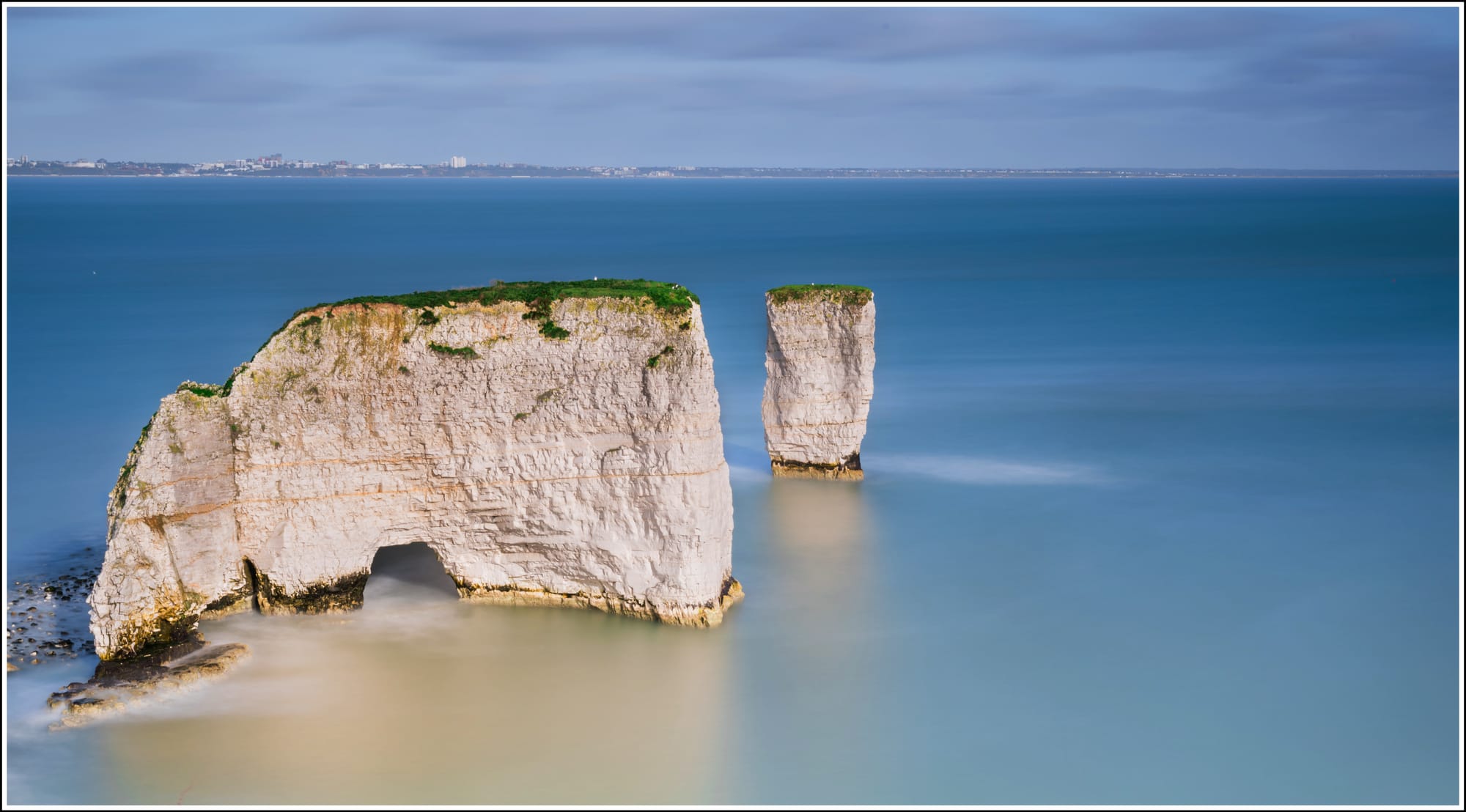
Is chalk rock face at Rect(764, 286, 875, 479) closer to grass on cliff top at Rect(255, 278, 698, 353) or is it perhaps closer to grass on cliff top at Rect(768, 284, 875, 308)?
grass on cliff top at Rect(768, 284, 875, 308)

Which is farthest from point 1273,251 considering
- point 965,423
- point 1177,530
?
point 1177,530

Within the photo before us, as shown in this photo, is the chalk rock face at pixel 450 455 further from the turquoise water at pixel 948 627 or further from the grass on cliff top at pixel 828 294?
the grass on cliff top at pixel 828 294

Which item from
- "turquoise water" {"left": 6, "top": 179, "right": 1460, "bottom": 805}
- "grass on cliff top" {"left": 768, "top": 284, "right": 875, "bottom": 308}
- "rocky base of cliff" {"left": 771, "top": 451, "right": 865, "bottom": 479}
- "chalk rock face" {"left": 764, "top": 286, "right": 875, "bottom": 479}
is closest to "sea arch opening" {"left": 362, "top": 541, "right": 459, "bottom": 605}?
"turquoise water" {"left": 6, "top": 179, "right": 1460, "bottom": 805}

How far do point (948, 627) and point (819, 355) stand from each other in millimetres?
10193

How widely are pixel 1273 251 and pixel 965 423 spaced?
257 feet

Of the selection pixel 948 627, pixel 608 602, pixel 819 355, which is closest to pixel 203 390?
pixel 608 602

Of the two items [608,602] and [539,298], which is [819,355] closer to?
[608,602]

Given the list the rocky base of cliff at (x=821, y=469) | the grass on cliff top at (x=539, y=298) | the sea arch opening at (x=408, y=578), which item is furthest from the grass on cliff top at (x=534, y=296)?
the rocky base of cliff at (x=821, y=469)

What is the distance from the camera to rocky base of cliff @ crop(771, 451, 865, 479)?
35031 mm

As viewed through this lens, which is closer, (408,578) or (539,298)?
(539,298)

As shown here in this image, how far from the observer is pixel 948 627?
2547 centimetres

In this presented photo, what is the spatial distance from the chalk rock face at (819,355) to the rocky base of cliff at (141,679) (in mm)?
15346

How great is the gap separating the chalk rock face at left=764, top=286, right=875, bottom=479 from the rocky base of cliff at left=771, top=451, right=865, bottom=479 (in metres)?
1.07

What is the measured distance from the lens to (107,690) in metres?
21.5
